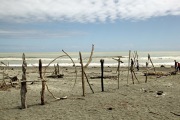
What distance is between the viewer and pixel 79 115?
10.5 meters

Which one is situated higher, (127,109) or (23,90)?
(23,90)

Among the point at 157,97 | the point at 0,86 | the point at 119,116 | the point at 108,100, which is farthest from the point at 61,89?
the point at 119,116

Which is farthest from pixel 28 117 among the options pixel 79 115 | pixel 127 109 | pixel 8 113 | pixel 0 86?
pixel 0 86

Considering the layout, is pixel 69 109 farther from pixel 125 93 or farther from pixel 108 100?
pixel 125 93

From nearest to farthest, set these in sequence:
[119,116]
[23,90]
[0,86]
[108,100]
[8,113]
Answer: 1. [119,116]
2. [8,113]
3. [23,90]
4. [108,100]
5. [0,86]

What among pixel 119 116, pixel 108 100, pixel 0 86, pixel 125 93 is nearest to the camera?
pixel 119 116

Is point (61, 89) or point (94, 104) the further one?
point (61, 89)

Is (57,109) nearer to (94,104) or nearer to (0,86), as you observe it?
(94,104)

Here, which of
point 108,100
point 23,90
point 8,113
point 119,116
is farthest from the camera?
point 108,100

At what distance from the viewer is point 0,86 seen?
17.1 m

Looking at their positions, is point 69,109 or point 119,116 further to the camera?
point 69,109

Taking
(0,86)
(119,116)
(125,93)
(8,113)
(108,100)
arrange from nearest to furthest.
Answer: (119,116) < (8,113) < (108,100) < (125,93) < (0,86)

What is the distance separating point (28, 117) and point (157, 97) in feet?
20.8

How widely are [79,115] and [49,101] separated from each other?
303 cm
